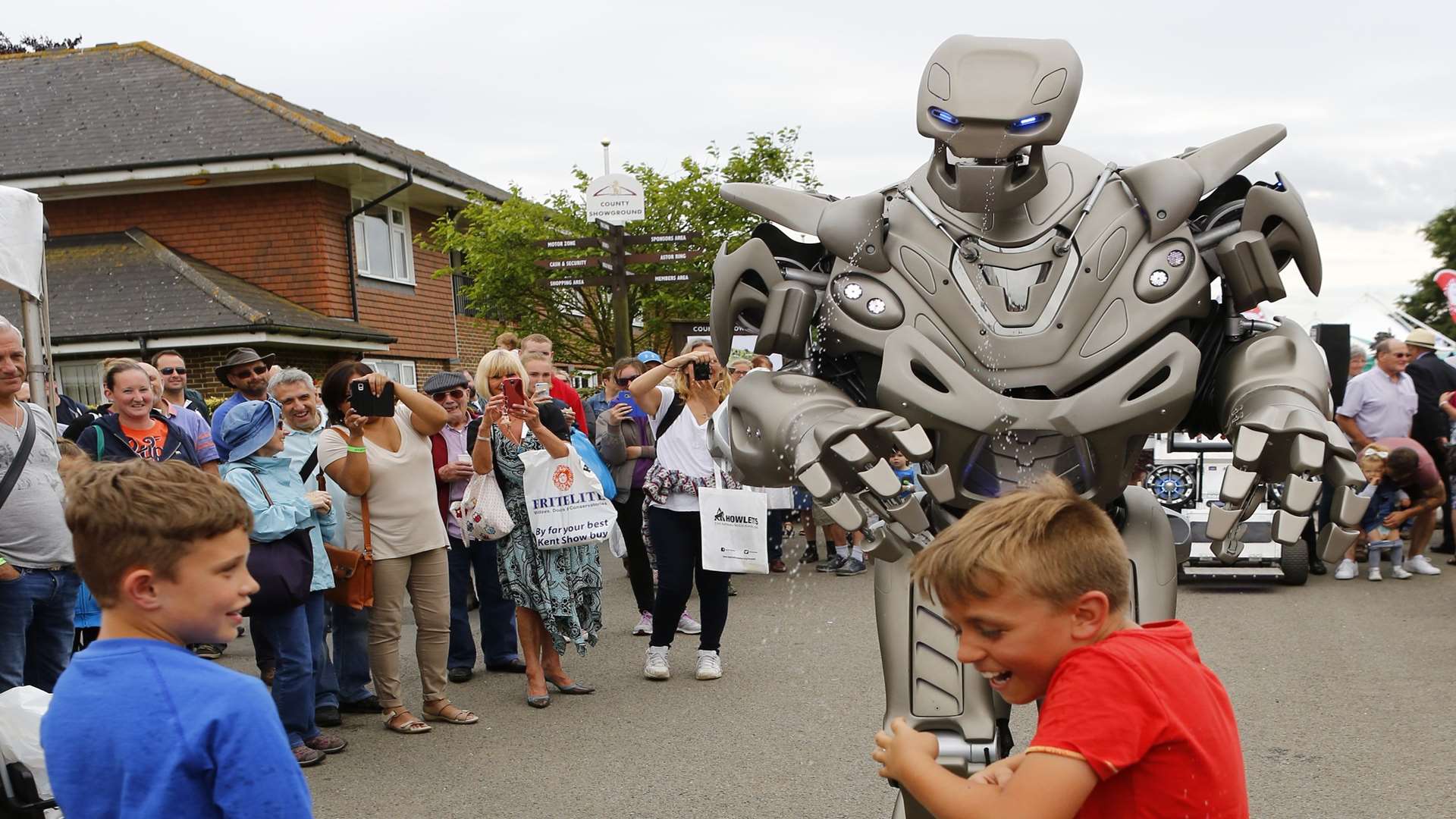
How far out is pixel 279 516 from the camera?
490cm

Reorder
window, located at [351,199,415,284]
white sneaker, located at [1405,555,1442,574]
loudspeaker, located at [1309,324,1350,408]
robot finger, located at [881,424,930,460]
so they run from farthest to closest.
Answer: window, located at [351,199,415,284] → loudspeaker, located at [1309,324,1350,408] → white sneaker, located at [1405,555,1442,574] → robot finger, located at [881,424,930,460]

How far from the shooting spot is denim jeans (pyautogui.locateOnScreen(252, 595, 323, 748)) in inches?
195

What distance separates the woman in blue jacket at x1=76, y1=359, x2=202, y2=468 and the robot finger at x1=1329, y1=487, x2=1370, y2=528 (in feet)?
14.2

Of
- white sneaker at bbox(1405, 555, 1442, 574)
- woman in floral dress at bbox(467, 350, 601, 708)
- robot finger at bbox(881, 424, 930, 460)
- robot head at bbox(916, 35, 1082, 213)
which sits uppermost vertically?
robot head at bbox(916, 35, 1082, 213)

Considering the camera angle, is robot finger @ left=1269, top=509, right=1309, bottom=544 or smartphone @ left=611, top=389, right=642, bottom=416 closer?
robot finger @ left=1269, top=509, right=1309, bottom=544

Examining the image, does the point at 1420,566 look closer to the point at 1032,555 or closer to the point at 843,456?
the point at 843,456

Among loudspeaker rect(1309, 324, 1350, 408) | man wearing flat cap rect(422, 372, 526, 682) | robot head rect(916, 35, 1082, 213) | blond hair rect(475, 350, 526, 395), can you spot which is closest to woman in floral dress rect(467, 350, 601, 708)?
blond hair rect(475, 350, 526, 395)

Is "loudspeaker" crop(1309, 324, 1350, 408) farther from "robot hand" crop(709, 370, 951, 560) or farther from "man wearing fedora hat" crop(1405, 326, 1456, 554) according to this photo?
"robot hand" crop(709, 370, 951, 560)

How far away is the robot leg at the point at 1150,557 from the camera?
311 cm

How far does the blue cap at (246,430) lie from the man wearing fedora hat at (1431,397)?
28.3 ft

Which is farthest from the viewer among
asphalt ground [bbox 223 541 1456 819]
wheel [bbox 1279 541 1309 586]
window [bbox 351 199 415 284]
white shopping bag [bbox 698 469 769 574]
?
window [bbox 351 199 415 284]

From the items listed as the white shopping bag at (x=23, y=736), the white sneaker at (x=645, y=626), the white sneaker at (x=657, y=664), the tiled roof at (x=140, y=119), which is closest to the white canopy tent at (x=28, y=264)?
the white shopping bag at (x=23, y=736)

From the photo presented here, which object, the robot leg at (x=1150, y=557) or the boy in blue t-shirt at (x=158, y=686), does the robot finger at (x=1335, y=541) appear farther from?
the boy in blue t-shirt at (x=158, y=686)

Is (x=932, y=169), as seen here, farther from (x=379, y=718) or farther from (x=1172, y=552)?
(x=379, y=718)
